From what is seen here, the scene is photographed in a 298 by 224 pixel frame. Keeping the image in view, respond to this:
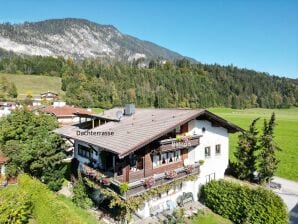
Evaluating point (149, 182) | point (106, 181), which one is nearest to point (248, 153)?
point (149, 182)

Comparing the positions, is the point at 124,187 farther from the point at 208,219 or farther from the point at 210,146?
the point at 210,146

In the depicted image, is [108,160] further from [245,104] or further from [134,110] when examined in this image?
[245,104]

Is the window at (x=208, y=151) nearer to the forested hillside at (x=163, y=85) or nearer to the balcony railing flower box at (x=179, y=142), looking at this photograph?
the balcony railing flower box at (x=179, y=142)

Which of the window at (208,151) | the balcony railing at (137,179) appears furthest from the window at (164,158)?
the window at (208,151)

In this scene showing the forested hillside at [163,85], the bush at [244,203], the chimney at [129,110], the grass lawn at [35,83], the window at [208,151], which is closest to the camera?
the bush at [244,203]

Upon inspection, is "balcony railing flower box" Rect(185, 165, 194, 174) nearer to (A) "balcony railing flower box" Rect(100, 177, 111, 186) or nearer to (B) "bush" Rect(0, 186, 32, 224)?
(A) "balcony railing flower box" Rect(100, 177, 111, 186)

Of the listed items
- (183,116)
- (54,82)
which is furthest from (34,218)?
(54,82)
